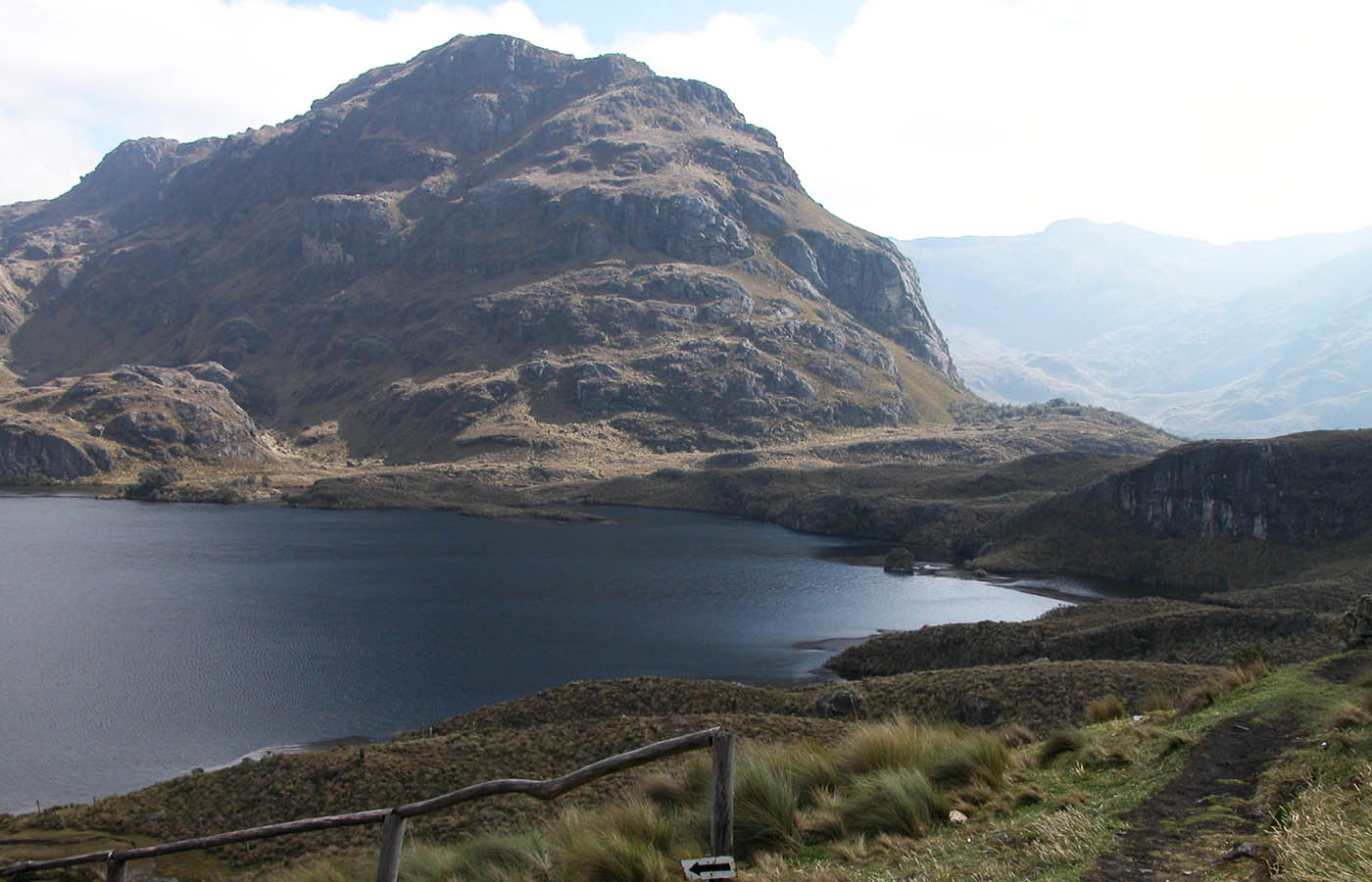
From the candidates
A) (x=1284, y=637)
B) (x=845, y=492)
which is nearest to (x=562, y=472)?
(x=845, y=492)

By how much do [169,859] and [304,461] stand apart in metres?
175

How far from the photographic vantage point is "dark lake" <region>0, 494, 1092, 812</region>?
4153cm

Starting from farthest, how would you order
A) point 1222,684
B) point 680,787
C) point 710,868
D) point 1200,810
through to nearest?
1. point 1222,684
2. point 680,787
3. point 1200,810
4. point 710,868


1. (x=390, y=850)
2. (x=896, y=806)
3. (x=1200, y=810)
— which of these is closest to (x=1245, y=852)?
(x=1200, y=810)

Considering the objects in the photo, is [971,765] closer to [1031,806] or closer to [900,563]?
[1031,806]

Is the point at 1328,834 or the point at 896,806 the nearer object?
the point at 1328,834

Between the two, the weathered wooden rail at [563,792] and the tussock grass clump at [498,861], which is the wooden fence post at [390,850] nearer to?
the weathered wooden rail at [563,792]

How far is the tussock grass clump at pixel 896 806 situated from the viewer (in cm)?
1062

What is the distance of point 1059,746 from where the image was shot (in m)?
13.6

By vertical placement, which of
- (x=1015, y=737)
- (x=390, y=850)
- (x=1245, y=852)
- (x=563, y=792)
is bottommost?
(x=1015, y=737)

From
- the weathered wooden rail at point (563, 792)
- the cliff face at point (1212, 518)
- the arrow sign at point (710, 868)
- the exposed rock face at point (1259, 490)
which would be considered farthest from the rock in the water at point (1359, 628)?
the exposed rock face at point (1259, 490)

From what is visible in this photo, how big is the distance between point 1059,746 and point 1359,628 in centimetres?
974

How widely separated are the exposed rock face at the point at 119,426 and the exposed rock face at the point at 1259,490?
507ft

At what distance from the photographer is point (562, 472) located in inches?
6363
